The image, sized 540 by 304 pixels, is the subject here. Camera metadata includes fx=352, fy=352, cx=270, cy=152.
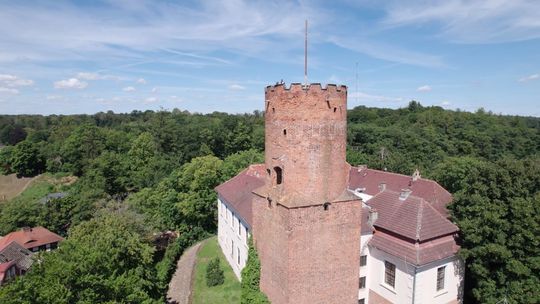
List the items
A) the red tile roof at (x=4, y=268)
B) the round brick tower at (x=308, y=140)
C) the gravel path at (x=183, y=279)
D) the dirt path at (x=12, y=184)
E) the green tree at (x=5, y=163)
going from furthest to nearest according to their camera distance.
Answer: the green tree at (x=5, y=163)
the dirt path at (x=12, y=184)
the red tile roof at (x=4, y=268)
the gravel path at (x=183, y=279)
the round brick tower at (x=308, y=140)

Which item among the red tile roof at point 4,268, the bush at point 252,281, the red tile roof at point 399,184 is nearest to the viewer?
the bush at point 252,281

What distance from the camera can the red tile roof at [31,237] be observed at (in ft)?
118

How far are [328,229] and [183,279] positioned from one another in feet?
52.4

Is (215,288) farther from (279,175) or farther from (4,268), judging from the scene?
Result: (4,268)

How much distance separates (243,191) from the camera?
97.5 feet

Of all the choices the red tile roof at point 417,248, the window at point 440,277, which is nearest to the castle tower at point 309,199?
the red tile roof at point 417,248

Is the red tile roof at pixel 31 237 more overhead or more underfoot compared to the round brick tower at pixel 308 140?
more underfoot

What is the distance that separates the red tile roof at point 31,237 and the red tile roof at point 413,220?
33.1m

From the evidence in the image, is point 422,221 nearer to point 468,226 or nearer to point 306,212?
point 468,226

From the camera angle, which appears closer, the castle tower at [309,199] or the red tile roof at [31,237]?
the castle tower at [309,199]

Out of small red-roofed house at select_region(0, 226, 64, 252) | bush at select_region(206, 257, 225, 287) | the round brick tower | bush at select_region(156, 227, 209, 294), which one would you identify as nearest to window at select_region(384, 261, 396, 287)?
the round brick tower

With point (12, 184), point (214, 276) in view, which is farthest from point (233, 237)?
point (12, 184)

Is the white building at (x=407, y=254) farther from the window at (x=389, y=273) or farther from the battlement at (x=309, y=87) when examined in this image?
the battlement at (x=309, y=87)

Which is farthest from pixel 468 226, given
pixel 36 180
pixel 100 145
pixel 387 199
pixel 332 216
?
pixel 36 180
